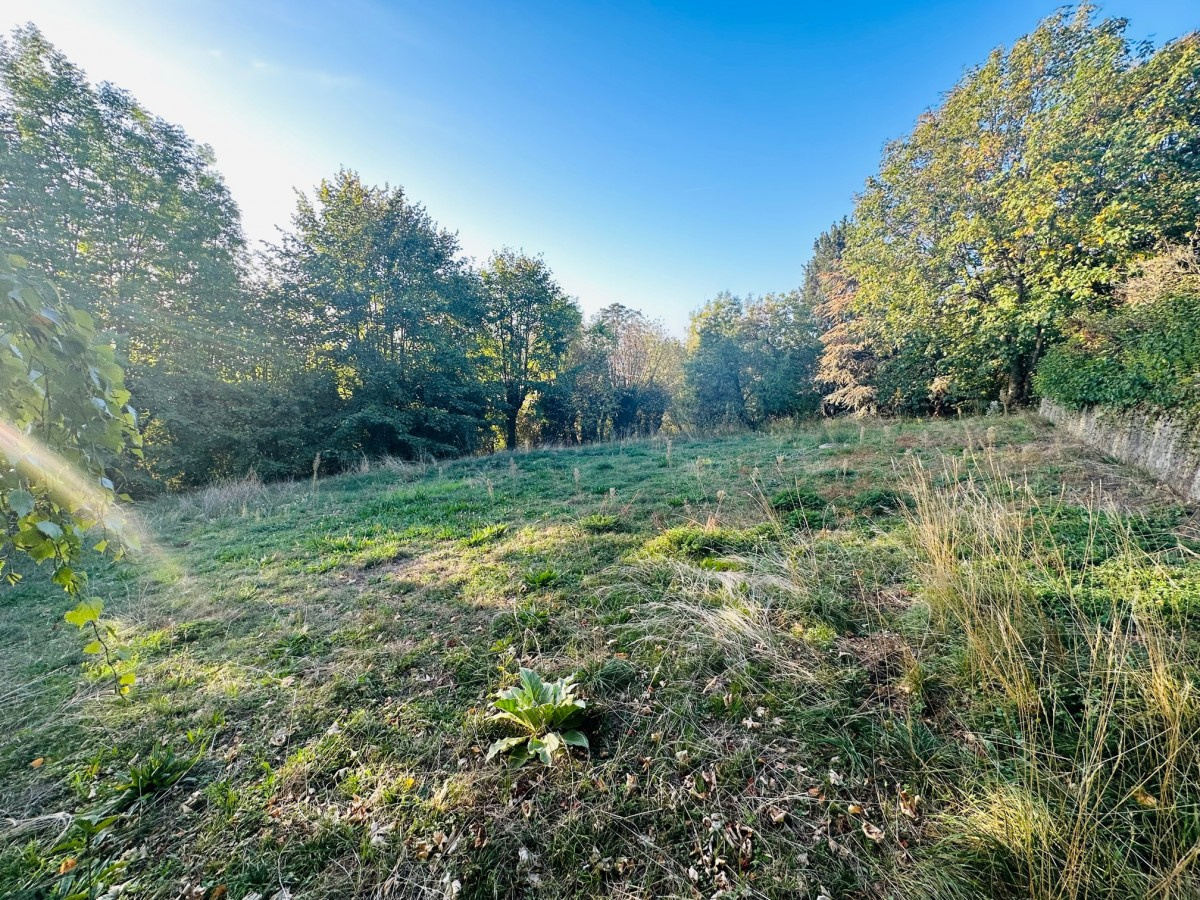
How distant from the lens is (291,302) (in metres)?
12.8

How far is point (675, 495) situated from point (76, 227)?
49.9 ft

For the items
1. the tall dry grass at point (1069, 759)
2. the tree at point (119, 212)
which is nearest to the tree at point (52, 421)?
the tall dry grass at point (1069, 759)

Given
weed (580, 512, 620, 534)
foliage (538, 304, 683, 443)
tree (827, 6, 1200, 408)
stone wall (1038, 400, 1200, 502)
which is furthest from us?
foliage (538, 304, 683, 443)

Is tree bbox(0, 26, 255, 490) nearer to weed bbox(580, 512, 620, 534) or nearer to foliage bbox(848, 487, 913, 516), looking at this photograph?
weed bbox(580, 512, 620, 534)

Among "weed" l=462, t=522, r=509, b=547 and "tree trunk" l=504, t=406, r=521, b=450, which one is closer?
"weed" l=462, t=522, r=509, b=547

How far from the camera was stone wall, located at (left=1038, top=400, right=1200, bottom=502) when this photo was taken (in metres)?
3.80

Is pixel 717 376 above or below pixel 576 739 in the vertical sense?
above

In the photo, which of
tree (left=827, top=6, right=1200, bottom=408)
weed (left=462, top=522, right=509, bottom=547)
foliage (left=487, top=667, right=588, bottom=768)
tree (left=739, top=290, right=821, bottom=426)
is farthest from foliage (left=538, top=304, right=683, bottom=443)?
foliage (left=487, top=667, right=588, bottom=768)

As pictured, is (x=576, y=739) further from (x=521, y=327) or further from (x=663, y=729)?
(x=521, y=327)

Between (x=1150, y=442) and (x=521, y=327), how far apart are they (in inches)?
702

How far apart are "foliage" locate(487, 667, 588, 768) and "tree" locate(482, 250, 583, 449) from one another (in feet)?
53.2

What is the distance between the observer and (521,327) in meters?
18.4

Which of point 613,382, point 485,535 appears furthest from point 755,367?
point 485,535

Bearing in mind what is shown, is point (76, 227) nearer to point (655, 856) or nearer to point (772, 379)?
point (655, 856)
